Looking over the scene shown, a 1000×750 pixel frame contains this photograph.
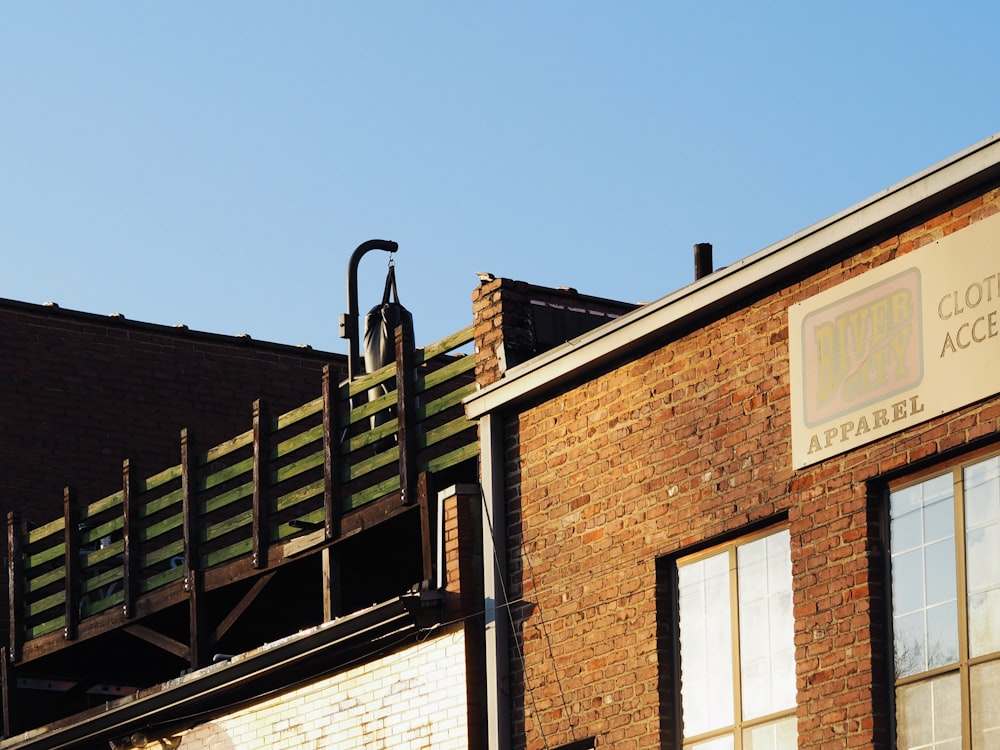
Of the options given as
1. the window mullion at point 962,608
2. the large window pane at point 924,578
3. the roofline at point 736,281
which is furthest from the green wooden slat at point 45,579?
the window mullion at point 962,608

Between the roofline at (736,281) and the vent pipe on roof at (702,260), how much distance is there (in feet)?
3.23

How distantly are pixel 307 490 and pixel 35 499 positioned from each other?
26.5 ft

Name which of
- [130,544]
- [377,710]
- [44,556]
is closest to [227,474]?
[130,544]

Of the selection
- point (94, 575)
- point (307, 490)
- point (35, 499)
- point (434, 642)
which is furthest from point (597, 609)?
point (35, 499)

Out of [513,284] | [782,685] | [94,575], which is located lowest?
[782,685]

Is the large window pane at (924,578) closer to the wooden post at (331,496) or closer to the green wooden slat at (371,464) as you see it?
the green wooden slat at (371,464)

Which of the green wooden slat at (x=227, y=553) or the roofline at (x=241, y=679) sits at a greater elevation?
the green wooden slat at (x=227, y=553)

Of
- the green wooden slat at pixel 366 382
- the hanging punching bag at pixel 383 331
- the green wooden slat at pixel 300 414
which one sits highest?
the hanging punching bag at pixel 383 331

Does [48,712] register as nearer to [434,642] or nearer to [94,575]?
[94,575]

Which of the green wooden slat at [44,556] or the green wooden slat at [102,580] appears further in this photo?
the green wooden slat at [44,556]

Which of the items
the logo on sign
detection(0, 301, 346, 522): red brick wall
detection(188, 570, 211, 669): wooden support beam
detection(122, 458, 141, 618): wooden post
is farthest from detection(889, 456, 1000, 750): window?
detection(0, 301, 346, 522): red brick wall

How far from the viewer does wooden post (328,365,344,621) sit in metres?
19.1

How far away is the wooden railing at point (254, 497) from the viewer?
1859 cm

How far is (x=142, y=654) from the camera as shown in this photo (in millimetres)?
23547
